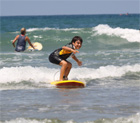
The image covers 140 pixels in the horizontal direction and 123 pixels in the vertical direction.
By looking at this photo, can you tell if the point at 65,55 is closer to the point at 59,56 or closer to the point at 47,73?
the point at 59,56

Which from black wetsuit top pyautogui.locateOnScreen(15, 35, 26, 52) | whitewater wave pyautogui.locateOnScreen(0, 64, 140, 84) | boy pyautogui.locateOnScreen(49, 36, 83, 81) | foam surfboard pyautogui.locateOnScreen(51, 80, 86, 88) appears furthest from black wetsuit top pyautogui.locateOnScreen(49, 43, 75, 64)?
black wetsuit top pyautogui.locateOnScreen(15, 35, 26, 52)

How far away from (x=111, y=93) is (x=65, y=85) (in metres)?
1.38

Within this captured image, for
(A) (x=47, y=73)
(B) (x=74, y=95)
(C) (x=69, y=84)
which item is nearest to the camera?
(B) (x=74, y=95)

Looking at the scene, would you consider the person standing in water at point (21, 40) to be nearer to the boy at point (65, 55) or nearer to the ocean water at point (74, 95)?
the ocean water at point (74, 95)

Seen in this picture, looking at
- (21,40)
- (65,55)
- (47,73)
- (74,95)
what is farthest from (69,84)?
(21,40)

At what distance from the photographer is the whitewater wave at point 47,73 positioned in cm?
977

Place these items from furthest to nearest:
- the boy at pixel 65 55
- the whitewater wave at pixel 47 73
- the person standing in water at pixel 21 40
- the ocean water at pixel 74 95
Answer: the person standing in water at pixel 21 40 → the whitewater wave at pixel 47 73 → the boy at pixel 65 55 → the ocean water at pixel 74 95

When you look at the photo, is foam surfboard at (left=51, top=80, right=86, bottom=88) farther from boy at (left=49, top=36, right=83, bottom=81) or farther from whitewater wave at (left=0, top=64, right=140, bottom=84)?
whitewater wave at (left=0, top=64, right=140, bottom=84)

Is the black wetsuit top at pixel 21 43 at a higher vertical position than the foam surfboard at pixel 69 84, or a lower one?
higher

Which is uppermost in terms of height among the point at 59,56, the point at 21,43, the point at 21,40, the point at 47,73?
the point at 21,40

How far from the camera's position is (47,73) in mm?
10445

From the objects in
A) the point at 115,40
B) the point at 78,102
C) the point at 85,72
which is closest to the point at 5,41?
the point at 115,40

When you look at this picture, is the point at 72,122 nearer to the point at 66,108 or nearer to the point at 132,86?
the point at 66,108

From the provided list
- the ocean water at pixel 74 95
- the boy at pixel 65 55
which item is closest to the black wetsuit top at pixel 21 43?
the ocean water at pixel 74 95
